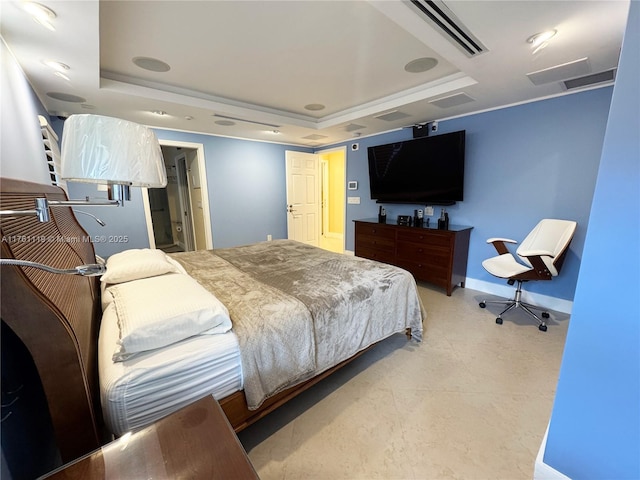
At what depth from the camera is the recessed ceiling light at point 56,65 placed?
6.28 feet

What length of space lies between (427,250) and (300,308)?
8.07 ft

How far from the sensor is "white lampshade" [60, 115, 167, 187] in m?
0.82

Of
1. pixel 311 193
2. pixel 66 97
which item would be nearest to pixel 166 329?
pixel 66 97

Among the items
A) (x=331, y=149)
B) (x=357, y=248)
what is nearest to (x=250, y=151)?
(x=331, y=149)

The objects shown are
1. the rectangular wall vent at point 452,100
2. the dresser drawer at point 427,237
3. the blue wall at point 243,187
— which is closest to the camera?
the rectangular wall vent at point 452,100

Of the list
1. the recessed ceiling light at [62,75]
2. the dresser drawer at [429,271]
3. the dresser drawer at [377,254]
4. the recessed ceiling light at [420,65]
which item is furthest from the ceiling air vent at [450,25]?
the recessed ceiling light at [62,75]

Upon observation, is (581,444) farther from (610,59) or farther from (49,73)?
(49,73)

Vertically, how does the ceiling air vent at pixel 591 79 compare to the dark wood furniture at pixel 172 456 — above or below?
above

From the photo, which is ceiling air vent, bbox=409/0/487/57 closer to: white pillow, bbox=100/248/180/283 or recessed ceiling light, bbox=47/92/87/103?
white pillow, bbox=100/248/180/283

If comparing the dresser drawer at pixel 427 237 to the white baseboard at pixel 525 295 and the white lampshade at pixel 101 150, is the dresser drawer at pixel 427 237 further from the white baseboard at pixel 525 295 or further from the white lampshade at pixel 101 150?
the white lampshade at pixel 101 150

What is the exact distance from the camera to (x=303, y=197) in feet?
18.5

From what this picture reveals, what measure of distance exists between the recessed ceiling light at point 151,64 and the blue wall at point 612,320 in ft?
9.62

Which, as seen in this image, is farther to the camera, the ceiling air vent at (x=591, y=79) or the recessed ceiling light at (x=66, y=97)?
the recessed ceiling light at (x=66, y=97)

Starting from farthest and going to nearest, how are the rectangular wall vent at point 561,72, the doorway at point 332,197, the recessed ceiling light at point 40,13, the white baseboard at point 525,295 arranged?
1. the doorway at point 332,197
2. the white baseboard at point 525,295
3. the rectangular wall vent at point 561,72
4. the recessed ceiling light at point 40,13
